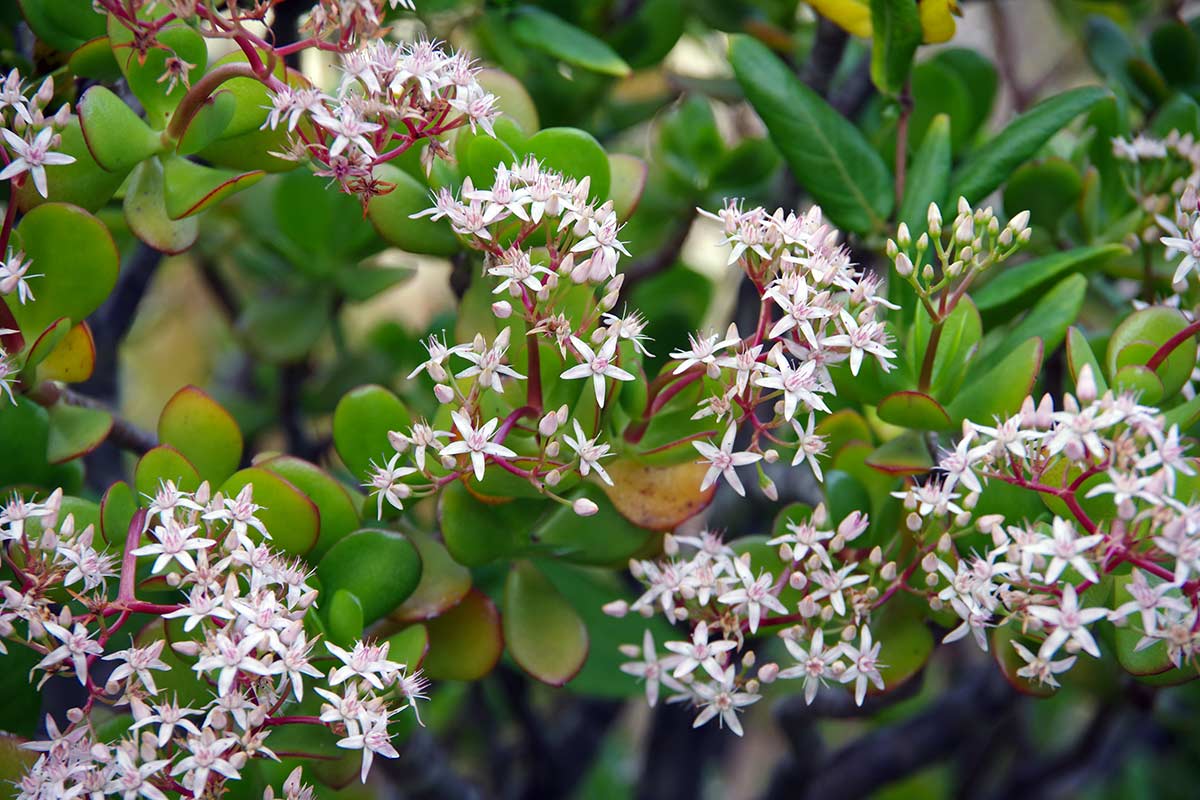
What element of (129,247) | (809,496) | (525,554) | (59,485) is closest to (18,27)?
(129,247)

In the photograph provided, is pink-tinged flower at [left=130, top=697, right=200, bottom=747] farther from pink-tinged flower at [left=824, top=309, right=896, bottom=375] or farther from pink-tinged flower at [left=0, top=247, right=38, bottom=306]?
pink-tinged flower at [left=824, top=309, right=896, bottom=375]

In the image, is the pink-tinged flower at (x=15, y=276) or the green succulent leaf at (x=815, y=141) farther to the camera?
the green succulent leaf at (x=815, y=141)

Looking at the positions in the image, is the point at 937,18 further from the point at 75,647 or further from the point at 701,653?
the point at 75,647

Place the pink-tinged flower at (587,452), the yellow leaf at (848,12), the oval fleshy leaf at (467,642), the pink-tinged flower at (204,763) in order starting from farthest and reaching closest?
the yellow leaf at (848,12), the oval fleshy leaf at (467,642), the pink-tinged flower at (587,452), the pink-tinged flower at (204,763)

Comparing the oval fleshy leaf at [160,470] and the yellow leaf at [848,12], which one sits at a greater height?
the yellow leaf at [848,12]

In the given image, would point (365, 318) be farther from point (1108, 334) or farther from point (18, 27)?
point (1108, 334)

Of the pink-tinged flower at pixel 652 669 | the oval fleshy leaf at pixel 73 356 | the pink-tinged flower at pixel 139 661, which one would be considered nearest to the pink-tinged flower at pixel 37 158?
the oval fleshy leaf at pixel 73 356

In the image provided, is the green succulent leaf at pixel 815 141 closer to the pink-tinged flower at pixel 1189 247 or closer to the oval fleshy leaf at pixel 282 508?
the pink-tinged flower at pixel 1189 247

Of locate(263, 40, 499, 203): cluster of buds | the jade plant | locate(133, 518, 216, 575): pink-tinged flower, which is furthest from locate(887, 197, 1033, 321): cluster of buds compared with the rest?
locate(133, 518, 216, 575): pink-tinged flower
